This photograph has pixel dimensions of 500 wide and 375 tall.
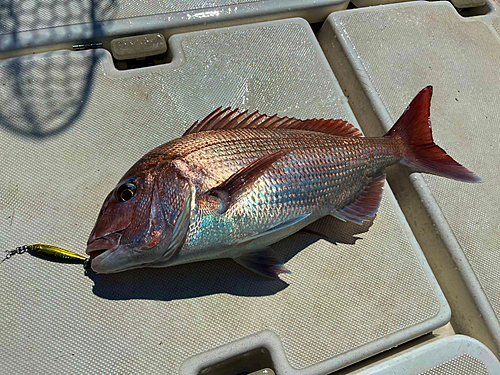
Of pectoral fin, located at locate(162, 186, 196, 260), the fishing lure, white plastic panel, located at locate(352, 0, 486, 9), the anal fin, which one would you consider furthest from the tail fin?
the fishing lure

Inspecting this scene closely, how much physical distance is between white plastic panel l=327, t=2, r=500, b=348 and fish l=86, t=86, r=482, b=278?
11.1 inches

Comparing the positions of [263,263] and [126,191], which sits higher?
[126,191]

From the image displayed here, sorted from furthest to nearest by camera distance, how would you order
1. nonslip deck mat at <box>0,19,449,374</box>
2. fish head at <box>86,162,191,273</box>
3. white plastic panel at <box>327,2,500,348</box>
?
white plastic panel at <box>327,2,500,348</box> → nonslip deck mat at <box>0,19,449,374</box> → fish head at <box>86,162,191,273</box>

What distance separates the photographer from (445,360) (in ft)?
5.13

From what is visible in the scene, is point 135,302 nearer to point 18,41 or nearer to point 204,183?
point 204,183

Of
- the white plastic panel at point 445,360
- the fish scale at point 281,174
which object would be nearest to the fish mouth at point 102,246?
the fish scale at point 281,174

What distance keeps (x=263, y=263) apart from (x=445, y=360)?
905 mm

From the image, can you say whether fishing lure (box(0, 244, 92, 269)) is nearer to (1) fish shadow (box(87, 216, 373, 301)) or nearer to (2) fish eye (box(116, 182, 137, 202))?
(1) fish shadow (box(87, 216, 373, 301))

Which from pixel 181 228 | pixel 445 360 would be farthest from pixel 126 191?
pixel 445 360

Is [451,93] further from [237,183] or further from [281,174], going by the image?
[237,183]

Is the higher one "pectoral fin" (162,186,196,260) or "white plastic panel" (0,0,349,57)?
"white plastic panel" (0,0,349,57)

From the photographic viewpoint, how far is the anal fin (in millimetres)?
1624

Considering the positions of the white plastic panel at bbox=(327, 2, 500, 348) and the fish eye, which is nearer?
the fish eye

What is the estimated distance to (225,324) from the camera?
1.49 metres
